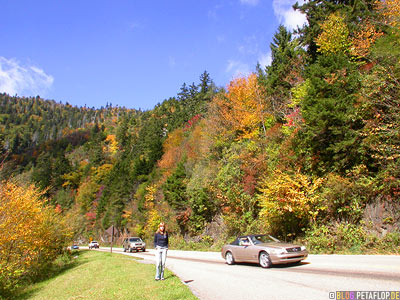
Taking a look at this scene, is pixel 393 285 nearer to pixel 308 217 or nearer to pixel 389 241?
pixel 389 241

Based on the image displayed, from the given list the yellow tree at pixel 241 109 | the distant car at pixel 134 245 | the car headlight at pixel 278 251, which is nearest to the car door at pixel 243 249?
the car headlight at pixel 278 251

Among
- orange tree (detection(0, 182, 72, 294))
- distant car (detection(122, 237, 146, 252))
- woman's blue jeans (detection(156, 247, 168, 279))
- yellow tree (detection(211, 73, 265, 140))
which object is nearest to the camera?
woman's blue jeans (detection(156, 247, 168, 279))

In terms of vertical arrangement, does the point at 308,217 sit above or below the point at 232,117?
below

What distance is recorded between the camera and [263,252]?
10.9 m

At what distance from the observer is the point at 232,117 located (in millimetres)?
31672

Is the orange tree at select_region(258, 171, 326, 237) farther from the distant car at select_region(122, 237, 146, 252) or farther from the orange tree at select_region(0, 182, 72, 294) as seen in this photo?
the distant car at select_region(122, 237, 146, 252)

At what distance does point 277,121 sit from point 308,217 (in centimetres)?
1360

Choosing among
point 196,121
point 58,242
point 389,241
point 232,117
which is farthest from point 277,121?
point 196,121

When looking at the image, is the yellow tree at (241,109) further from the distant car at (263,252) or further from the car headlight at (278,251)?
the car headlight at (278,251)

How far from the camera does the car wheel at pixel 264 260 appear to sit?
34.8 feet

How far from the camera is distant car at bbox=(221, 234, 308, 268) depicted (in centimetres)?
1028

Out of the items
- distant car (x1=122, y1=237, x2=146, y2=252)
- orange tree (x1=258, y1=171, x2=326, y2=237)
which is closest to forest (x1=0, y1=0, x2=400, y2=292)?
orange tree (x1=258, y1=171, x2=326, y2=237)

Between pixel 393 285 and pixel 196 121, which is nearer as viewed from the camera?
pixel 393 285

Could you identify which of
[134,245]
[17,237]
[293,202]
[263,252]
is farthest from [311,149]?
[134,245]
